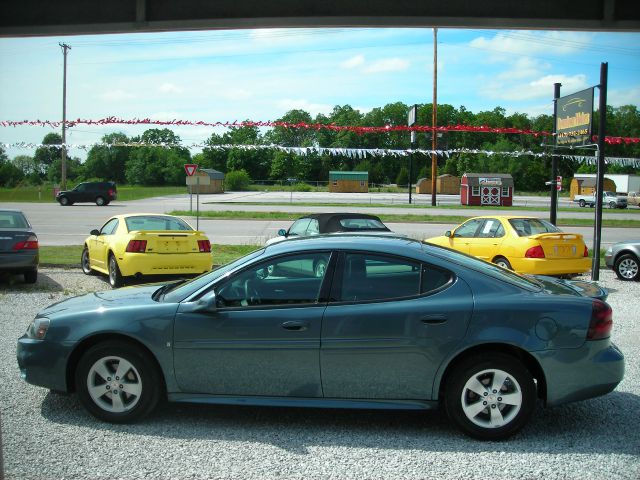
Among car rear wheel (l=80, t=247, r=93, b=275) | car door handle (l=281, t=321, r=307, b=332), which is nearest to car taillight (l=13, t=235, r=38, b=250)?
car rear wheel (l=80, t=247, r=93, b=275)

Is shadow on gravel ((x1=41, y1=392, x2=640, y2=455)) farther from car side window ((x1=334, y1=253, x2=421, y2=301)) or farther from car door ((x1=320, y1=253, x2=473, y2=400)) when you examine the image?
car side window ((x1=334, y1=253, x2=421, y2=301))

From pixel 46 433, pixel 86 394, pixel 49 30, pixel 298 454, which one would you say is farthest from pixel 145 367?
pixel 49 30

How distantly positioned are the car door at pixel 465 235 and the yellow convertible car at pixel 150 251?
549 cm

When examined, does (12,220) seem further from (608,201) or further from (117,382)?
(608,201)

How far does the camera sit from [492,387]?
4660mm

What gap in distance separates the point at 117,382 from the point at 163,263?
7.20m

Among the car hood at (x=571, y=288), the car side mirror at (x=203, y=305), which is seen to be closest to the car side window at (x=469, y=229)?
the car hood at (x=571, y=288)

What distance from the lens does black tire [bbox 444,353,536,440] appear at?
4.64 m

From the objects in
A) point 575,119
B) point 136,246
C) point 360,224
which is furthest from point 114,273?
point 575,119

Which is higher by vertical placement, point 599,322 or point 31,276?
point 599,322

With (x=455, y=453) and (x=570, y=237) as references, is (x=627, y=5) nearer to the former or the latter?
(x=455, y=453)

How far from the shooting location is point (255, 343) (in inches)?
189

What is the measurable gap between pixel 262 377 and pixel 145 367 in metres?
0.89

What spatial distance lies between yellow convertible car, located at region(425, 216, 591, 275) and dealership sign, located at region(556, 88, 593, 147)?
3.50m
